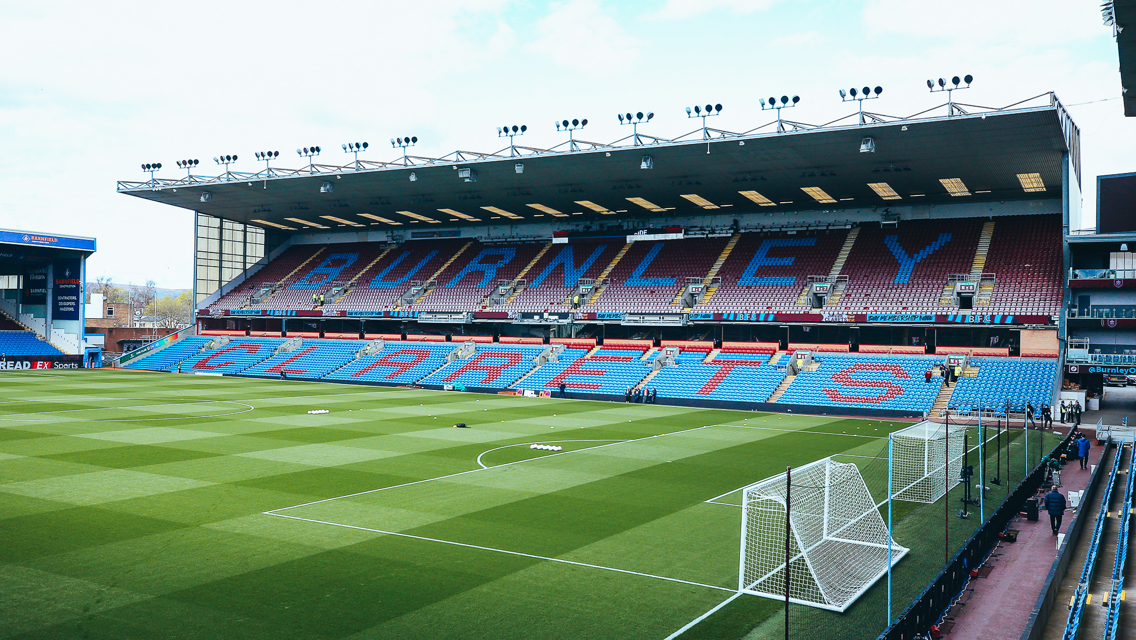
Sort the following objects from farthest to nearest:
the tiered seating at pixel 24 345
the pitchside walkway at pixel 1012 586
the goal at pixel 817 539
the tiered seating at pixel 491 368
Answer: the tiered seating at pixel 24 345
the tiered seating at pixel 491 368
the goal at pixel 817 539
the pitchside walkway at pixel 1012 586

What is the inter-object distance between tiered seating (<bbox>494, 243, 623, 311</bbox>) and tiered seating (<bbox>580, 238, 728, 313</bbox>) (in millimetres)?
1898

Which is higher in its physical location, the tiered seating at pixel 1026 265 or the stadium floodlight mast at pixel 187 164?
the stadium floodlight mast at pixel 187 164

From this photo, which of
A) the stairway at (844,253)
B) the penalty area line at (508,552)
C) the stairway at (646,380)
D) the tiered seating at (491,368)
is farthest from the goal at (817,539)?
the stairway at (844,253)

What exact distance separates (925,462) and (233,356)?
57.6 metres

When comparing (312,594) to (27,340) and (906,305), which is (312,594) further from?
(27,340)

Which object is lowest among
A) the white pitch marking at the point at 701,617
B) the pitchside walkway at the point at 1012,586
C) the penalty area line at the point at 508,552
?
the pitchside walkway at the point at 1012,586

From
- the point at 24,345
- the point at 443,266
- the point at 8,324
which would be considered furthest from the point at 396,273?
the point at 8,324

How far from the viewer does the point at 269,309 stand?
6800 cm

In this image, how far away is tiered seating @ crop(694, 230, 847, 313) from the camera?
51.1 metres

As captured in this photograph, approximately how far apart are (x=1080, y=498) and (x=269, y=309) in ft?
205

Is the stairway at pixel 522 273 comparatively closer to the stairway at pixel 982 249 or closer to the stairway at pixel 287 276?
the stairway at pixel 287 276

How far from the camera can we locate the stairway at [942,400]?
39.3m

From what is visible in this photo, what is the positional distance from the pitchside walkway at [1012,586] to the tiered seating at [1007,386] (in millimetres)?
21452

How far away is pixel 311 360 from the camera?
203 feet
